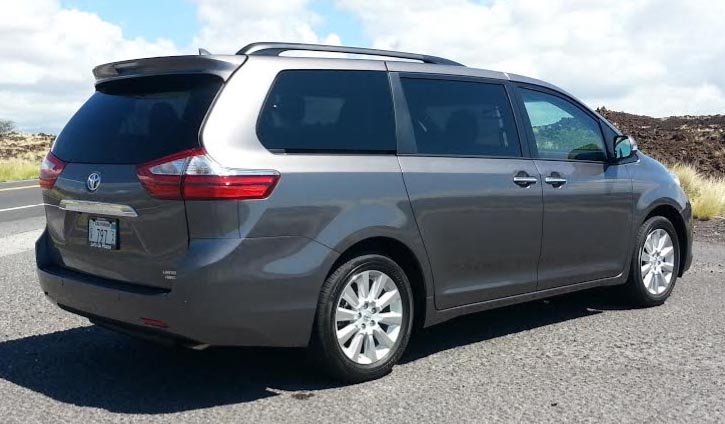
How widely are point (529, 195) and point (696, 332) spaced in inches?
65.2

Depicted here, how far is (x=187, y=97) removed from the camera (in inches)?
178

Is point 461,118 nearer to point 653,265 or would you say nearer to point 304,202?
point 304,202

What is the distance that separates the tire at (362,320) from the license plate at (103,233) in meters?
1.15

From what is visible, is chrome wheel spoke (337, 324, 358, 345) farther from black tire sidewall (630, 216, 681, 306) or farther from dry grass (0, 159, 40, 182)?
dry grass (0, 159, 40, 182)

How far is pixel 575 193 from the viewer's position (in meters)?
6.10

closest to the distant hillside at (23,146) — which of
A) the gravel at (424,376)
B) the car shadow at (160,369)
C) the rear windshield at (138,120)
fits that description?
the car shadow at (160,369)

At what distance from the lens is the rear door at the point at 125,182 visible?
434 cm

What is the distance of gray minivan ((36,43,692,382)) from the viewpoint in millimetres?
4297

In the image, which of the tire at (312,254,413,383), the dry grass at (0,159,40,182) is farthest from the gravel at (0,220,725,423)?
the dry grass at (0,159,40,182)

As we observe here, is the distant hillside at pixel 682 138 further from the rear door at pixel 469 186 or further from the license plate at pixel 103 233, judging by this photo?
the license plate at pixel 103 233

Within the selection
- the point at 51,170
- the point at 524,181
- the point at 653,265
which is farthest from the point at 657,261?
the point at 51,170

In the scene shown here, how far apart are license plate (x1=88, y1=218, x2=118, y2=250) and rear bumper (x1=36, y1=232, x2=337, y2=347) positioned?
0.69ft

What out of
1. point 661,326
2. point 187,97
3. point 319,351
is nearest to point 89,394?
point 319,351

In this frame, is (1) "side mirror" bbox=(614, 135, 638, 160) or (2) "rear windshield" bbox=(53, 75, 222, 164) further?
(1) "side mirror" bbox=(614, 135, 638, 160)
